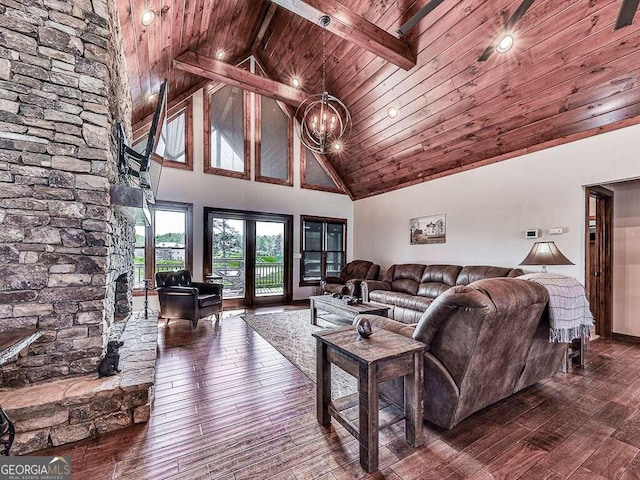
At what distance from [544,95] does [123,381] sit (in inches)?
217

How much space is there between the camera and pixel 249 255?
6.48 meters

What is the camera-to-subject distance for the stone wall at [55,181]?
202cm

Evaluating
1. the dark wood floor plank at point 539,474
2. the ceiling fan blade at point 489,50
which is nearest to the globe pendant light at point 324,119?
the ceiling fan blade at point 489,50

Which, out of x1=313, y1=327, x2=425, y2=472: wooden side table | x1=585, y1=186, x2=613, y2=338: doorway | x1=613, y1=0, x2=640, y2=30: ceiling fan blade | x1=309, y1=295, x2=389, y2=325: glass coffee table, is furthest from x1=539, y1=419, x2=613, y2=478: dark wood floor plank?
x1=585, y1=186, x2=613, y2=338: doorway

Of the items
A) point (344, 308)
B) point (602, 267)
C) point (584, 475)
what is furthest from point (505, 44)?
point (584, 475)

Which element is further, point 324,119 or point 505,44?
point 324,119

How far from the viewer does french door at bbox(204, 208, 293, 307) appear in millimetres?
6141

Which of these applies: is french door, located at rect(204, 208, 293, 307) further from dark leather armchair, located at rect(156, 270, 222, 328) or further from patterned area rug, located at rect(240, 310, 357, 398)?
dark leather armchair, located at rect(156, 270, 222, 328)

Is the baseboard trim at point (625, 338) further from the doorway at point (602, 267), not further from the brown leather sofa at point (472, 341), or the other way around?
the brown leather sofa at point (472, 341)

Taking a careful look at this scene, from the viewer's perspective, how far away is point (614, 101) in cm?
330

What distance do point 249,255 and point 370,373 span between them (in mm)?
5248

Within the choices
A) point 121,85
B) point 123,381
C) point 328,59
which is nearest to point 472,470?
point 123,381

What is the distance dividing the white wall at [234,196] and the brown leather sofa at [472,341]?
4920 millimetres

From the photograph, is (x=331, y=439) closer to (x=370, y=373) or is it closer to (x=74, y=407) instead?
(x=370, y=373)
